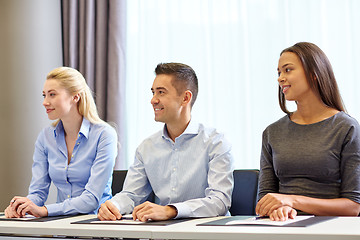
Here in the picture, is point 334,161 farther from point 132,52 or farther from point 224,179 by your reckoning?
point 132,52

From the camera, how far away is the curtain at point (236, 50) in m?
3.23

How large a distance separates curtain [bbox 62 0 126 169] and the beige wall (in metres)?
0.19

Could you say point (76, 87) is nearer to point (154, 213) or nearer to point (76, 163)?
point (76, 163)

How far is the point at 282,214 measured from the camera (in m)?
→ 1.65

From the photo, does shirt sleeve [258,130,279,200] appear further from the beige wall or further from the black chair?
the beige wall

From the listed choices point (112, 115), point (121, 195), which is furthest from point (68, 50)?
point (121, 195)

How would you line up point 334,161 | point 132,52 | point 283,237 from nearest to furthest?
point 283,237, point 334,161, point 132,52

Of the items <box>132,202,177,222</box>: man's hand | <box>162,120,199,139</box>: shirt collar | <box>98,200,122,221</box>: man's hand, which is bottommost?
<box>98,200,122,221</box>: man's hand

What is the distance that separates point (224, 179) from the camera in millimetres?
2148

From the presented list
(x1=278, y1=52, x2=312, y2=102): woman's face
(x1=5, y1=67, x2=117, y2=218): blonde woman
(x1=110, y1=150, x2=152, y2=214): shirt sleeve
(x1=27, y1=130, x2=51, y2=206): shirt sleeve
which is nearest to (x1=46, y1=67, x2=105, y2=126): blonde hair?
(x1=5, y1=67, x2=117, y2=218): blonde woman

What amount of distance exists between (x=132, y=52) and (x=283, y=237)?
272 centimetres

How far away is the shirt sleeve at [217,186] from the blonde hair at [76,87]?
77cm

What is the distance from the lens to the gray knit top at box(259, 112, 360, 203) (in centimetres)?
197

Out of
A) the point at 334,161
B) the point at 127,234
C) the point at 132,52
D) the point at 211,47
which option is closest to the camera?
the point at 127,234
